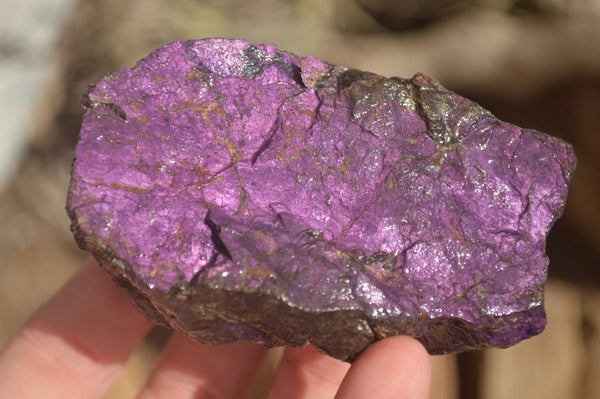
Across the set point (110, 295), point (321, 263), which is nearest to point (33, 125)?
point (110, 295)

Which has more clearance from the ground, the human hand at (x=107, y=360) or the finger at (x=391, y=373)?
the finger at (x=391, y=373)

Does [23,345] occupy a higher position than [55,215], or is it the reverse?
[55,215]

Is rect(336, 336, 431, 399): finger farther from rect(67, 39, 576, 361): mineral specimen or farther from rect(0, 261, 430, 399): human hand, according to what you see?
rect(0, 261, 430, 399): human hand

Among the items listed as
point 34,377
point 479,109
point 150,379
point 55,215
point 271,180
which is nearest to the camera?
point 271,180

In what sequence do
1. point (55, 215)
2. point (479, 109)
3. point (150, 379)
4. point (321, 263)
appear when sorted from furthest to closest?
point (55, 215), point (150, 379), point (479, 109), point (321, 263)

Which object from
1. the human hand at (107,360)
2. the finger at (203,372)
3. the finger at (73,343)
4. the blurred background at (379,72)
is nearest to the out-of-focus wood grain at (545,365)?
the blurred background at (379,72)

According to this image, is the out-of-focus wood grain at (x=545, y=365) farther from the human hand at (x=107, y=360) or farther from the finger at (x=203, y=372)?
the finger at (x=203, y=372)

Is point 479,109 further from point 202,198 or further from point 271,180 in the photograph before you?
point 202,198
